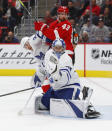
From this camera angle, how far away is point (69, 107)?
4070 mm

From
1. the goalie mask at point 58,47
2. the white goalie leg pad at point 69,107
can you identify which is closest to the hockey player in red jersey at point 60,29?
the goalie mask at point 58,47

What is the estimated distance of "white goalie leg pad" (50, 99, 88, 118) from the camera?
4034 mm

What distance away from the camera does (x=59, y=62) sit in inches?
158

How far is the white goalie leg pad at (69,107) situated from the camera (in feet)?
13.2

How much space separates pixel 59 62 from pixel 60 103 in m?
0.44

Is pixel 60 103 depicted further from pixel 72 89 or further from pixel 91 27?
pixel 91 27

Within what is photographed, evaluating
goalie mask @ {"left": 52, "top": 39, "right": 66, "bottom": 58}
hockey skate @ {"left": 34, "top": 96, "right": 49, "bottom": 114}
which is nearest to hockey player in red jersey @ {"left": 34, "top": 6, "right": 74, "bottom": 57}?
goalie mask @ {"left": 52, "top": 39, "right": 66, "bottom": 58}

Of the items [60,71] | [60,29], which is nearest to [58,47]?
[60,71]

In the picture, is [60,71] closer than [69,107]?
Yes

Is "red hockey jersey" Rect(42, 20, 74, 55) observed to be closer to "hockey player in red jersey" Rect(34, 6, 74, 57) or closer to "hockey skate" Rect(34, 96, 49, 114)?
"hockey player in red jersey" Rect(34, 6, 74, 57)

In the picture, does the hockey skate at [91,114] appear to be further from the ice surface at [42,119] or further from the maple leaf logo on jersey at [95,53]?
the maple leaf logo on jersey at [95,53]

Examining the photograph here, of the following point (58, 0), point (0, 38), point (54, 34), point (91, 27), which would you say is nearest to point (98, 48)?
point (91, 27)

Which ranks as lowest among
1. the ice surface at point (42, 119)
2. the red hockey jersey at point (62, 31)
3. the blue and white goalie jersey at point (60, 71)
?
the ice surface at point (42, 119)

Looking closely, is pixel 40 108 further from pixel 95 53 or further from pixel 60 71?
pixel 95 53
